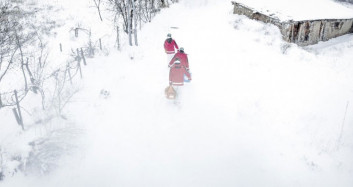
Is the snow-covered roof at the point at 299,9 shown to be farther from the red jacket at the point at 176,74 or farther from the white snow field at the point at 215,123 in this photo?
the red jacket at the point at 176,74

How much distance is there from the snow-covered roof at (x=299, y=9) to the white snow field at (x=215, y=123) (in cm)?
397

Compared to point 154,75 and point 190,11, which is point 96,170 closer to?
point 154,75

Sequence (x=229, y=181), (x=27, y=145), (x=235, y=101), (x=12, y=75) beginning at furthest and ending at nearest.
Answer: (x=12, y=75) → (x=235, y=101) → (x=27, y=145) → (x=229, y=181)

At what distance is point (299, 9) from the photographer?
59.2ft

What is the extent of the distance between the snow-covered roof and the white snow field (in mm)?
3973

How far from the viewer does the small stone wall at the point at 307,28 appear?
53.8 ft

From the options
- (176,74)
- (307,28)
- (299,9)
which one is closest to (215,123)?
(176,74)

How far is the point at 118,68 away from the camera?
505 inches

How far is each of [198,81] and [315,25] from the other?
1016cm

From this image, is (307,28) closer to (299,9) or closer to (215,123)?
(299,9)

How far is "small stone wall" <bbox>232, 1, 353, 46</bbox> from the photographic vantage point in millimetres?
16406

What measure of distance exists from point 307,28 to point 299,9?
6.11 feet

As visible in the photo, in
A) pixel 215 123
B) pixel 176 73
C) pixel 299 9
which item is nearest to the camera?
pixel 215 123

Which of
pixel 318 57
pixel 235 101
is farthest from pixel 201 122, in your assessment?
pixel 318 57
